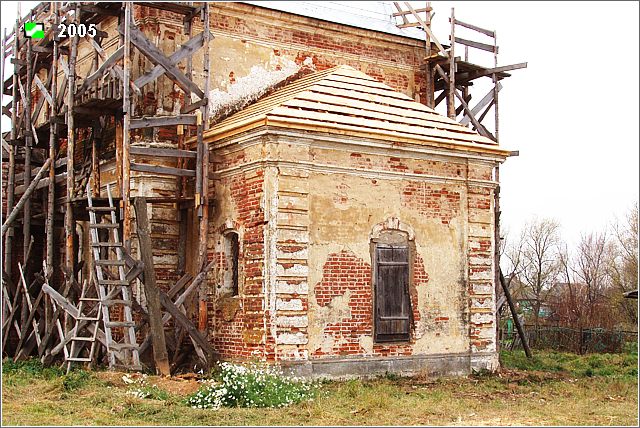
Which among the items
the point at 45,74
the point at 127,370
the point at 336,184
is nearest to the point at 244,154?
the point at 336,184

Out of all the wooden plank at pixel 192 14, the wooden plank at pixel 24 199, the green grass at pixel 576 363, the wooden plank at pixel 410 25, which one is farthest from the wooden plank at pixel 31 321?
the wooden plank at pixel 410 25

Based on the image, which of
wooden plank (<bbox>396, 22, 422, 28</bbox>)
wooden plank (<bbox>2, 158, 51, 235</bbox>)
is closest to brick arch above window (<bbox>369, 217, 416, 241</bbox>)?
wooden plank (<bbox>396, 22, 422, 28</bbox>)

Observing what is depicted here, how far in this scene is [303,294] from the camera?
44.1 ft

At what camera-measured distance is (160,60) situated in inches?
565

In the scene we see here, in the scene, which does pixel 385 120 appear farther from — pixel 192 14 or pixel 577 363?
pixel 577 363

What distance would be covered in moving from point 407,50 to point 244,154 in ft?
19.3

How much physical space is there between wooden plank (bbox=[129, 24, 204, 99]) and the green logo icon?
3554 mm

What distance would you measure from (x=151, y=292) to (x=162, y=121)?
9.35 ft

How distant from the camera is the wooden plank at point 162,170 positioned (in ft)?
47.1

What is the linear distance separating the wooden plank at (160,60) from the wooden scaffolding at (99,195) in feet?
0.05

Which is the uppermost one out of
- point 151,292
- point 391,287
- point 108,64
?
point 108,64

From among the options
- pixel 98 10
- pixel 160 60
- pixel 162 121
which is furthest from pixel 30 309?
pixel 98 10

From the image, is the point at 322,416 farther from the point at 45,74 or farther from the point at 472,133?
the point at 45,74

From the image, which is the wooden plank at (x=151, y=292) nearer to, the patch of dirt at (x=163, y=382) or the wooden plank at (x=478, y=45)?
the patch of dirt at (x=163, y=382)
